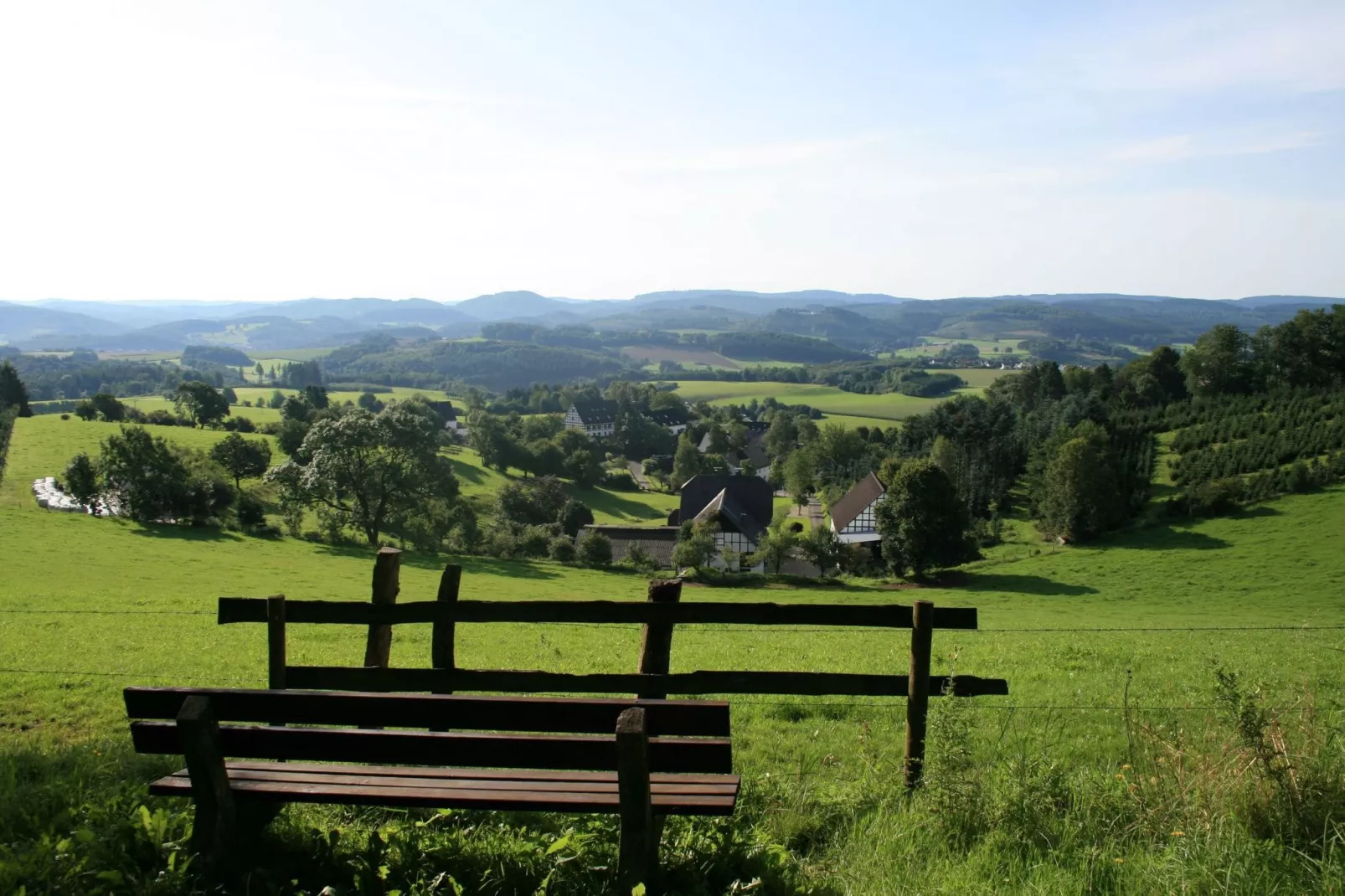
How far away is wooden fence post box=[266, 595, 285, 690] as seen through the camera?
6.46 m

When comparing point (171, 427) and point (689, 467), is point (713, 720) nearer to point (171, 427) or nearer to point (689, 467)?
point (171, 427)

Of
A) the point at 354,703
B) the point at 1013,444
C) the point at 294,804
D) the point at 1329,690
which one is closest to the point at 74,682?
the point at 294,804

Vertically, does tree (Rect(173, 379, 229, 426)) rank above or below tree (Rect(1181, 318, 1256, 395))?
below

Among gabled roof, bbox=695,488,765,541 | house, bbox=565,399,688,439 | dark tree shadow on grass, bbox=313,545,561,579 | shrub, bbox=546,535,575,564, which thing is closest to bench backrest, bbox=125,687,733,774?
dark tree shadow on grass, bbox=313,545,561,579

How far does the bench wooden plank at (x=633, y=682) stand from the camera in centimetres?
601

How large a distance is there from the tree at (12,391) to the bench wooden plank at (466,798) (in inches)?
4076

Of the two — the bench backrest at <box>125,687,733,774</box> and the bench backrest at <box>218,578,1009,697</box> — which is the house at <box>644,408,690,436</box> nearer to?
the bench backrest at <box>218,578,1009,697</box>

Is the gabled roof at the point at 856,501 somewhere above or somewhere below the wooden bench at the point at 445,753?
below

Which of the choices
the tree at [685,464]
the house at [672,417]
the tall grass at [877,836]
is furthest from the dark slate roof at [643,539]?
the house at [672,417]

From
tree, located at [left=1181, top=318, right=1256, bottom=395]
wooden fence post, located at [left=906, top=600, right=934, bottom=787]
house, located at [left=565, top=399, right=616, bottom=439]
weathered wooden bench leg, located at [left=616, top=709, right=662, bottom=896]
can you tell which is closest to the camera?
weathered wooden bench leg, located at [left=616, top=709, right=662, bottom=896]

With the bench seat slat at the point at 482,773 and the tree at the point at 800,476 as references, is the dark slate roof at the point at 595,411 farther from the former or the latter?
the bench seat slat at the point at 482,773

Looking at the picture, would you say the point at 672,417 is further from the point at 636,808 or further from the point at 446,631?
the point at 636,808

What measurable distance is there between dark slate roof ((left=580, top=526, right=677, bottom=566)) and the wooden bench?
173 feet

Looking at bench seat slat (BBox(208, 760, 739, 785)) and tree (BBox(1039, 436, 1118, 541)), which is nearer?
bench seat slat (BBox(208, 760, 739, 785))
